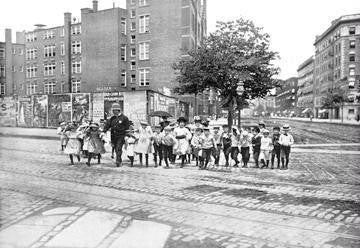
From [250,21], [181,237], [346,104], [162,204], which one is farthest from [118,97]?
[346,104]

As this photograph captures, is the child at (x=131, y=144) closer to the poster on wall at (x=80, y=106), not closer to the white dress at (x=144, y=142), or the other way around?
the white dress at (x=144, y=142)

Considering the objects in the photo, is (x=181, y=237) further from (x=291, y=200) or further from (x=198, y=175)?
(x=198, y=175)

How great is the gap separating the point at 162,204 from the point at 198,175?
3.53 meters

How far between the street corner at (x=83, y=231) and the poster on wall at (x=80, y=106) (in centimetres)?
2580

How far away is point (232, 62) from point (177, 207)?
22.1 metres

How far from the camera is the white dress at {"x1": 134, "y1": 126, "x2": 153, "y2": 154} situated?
12242mm

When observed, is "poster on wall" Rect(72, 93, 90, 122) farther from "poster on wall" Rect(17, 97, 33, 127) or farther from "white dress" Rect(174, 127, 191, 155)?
"white dress" Rect(174, 127, 191, 155)

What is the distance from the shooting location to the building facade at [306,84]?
110125 mm

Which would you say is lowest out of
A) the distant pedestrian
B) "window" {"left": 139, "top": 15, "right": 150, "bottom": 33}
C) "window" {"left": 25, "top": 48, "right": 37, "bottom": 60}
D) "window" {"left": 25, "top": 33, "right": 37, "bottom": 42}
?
the distant pedestrian

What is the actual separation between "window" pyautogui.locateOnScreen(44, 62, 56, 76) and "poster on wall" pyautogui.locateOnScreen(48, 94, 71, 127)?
31.5 meters

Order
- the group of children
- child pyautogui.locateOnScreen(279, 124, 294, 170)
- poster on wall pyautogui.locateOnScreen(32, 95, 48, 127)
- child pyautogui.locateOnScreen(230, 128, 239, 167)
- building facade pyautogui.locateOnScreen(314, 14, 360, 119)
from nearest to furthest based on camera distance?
child pyautogui.locateOnScreen(279, 124, 294, 170) → the group of children → child pyautogui.locateOnScreen(230, 128, 239, 167) → poster on wall pyautogui.locateOnScreen(32, 95, 48, 127) → building facade pyautogui.locateOnScreen(314, 14, 360, 119)

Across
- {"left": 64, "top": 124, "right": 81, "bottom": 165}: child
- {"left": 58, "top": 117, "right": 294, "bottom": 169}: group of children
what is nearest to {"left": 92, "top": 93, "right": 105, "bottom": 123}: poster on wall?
{"left": 58, "top": 117, "right": 294, "bottom": 169}: group of children

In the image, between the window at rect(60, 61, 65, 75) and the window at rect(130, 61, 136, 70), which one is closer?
the window at rect(130, 61, 136, 70)

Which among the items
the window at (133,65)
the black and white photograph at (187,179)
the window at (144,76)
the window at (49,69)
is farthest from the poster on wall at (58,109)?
the window at (49,69)
